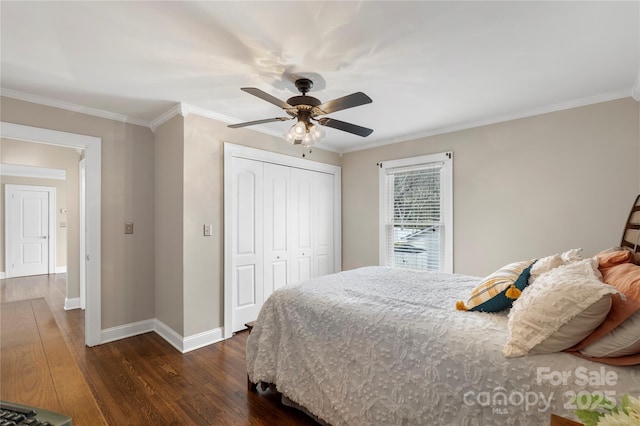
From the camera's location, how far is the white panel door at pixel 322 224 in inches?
174

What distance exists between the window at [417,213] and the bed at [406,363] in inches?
57.4

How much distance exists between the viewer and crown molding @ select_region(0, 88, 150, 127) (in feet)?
8.75

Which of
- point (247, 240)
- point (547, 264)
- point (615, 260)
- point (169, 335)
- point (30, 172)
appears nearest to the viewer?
point (615, 260)

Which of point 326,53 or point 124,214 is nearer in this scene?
point 326,53

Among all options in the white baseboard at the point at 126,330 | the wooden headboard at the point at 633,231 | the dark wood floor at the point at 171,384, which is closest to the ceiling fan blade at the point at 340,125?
the wooden headboard at the point at 633,231

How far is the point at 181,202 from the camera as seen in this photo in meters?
3.01

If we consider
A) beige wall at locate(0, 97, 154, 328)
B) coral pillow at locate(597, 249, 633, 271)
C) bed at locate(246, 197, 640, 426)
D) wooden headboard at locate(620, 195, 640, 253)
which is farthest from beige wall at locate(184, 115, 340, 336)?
wooden headboard at locate(620, 195, 640, 253)

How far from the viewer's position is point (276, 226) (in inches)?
153

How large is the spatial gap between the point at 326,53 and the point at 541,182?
8.60 feet

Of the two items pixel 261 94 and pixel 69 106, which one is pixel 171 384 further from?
pixel 69 106

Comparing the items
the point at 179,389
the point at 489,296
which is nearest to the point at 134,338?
the point at 179,389

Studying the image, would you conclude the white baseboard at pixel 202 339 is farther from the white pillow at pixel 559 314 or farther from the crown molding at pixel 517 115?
the crown molding at pixel 517 115

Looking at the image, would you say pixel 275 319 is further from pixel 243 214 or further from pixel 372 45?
pixel 372 45

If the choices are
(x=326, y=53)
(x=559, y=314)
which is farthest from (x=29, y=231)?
(x=559, y=314)
